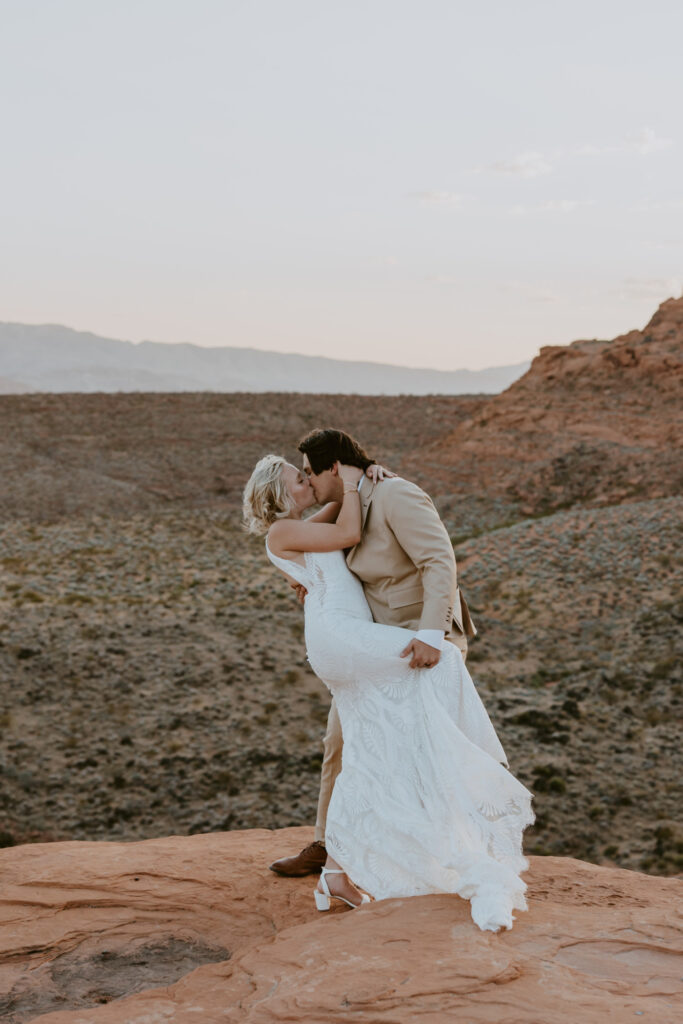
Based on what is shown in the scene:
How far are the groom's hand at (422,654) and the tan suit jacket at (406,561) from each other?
9cm

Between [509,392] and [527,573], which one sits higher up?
[509,392]

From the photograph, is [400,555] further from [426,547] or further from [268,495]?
[268,495]

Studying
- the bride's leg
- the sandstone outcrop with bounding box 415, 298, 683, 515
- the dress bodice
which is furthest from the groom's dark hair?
the sandstone outcrop with bounding box 415, 298, 683, 515

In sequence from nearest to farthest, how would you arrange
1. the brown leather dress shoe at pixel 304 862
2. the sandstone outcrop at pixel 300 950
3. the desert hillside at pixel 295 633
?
the sandstone outcrop at pixel 300 950
the brown leather dress shoe at pixel 304 862
the desert hillside at pixel 295 633

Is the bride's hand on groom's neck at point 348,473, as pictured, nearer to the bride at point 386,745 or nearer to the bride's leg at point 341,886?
the bride at point 386,745

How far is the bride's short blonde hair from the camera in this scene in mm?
4828

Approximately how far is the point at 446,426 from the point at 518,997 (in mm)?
36422

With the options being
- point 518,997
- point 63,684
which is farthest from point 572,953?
point 63,684

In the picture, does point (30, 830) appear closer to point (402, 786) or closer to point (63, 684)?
point (63, 684)

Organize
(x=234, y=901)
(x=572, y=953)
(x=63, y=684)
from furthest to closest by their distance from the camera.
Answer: (x=63, y=684)
(x=234, y=901)
(x=572, y=953)

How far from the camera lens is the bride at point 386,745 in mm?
4453

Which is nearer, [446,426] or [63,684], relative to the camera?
[63,684]

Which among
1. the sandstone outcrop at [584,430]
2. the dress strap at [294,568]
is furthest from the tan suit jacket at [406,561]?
the sandstone outcrop at [584,430]

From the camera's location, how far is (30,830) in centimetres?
1039
